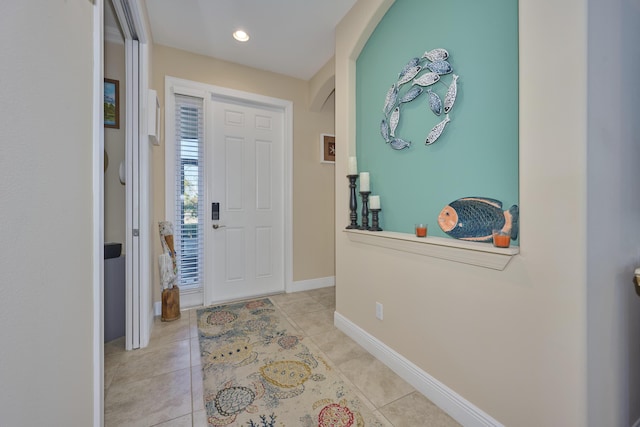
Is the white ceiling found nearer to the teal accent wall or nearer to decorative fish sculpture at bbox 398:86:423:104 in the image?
the teal accent wall

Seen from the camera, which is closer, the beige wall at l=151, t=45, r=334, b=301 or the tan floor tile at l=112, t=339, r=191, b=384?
the tan floor tile at l=112, t=339, r=191, b=384

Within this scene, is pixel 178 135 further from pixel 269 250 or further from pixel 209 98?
pixel 269 250

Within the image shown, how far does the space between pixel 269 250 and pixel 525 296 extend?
254 centimetres

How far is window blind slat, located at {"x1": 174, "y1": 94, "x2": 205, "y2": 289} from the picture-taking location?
2.73 metres

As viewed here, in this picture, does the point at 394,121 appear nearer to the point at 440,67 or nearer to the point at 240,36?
the point at 440,67

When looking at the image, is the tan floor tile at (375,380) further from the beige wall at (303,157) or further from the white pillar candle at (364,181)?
the beige wall at (303,157)

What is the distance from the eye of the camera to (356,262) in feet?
6.89

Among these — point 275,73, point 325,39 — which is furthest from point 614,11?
Result: point 275,73

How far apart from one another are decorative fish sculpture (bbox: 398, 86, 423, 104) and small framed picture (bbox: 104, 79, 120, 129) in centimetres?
236

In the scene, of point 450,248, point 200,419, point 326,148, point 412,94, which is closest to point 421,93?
point 412,94

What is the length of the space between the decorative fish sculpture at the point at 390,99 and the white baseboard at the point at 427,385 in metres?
1.61

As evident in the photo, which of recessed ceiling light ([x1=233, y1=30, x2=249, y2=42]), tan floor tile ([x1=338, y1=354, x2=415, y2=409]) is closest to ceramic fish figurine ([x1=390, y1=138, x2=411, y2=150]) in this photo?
tan floor tile ([x1=338, y1=354, x2=415, y2=409])

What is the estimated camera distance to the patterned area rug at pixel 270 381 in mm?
1342

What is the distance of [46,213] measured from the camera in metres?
0.70
